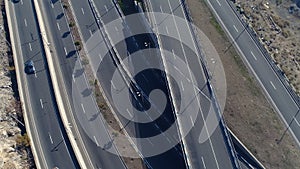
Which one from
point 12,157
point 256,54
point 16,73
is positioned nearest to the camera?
point 12,157

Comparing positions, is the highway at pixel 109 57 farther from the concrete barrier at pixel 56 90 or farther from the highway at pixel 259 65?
the highway at pixel 259 65

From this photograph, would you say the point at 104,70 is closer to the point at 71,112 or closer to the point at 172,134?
the point at 71,112

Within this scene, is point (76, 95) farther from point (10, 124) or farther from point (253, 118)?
point (253, 118)

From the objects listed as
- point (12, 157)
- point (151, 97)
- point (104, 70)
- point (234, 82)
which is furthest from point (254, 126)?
point (12, 157)

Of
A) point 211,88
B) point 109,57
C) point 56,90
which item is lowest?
point 211,88

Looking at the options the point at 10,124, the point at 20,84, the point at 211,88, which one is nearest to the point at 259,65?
the point at 211,88

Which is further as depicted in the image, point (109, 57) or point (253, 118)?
point (109, 57)
